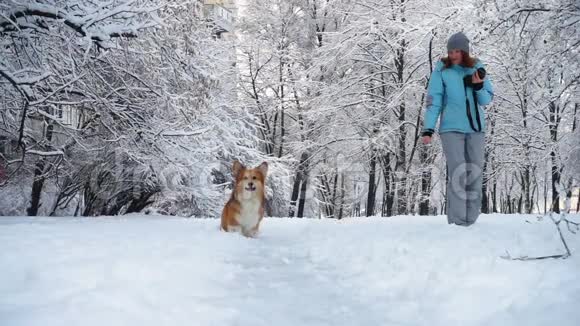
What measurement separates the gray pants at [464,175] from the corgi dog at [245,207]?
8.06 feet

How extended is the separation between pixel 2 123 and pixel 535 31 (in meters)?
9.91

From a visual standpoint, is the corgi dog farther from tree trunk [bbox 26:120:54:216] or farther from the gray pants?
tree trunk [bbox 26:120:54:216]

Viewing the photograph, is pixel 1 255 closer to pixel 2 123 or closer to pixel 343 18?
pixel 2 123

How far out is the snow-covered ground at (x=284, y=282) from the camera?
2.30 meters

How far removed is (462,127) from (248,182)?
109 inches

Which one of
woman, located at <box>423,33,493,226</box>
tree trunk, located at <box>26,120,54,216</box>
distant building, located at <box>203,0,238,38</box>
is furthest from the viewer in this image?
distant building, located at <box>203,0,238,38</box>

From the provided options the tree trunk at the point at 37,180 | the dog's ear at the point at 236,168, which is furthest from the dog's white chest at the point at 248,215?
the tree trunk at the point at 37,180

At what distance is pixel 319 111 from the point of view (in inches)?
617

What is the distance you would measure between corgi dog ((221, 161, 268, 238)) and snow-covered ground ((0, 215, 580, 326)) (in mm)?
1300

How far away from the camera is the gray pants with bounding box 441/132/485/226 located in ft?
17.0

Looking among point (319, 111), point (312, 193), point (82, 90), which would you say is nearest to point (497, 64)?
point (319, 111)

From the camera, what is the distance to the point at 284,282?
3.50m

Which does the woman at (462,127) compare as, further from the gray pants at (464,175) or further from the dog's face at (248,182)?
the dog's face at (248,182)

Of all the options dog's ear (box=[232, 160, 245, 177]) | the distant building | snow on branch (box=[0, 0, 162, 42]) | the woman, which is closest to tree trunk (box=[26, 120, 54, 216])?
snow on branch (box=[0, 0, 162, 42])
